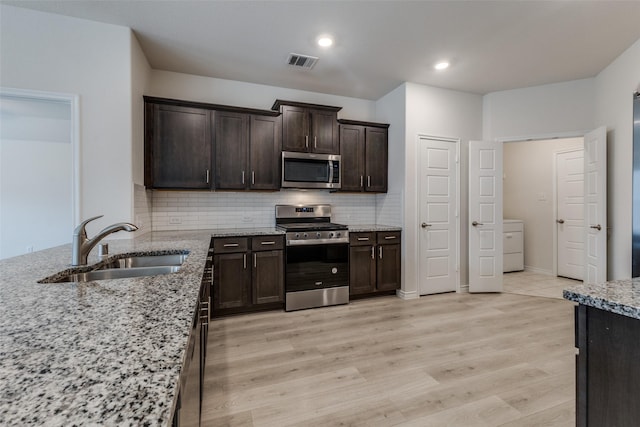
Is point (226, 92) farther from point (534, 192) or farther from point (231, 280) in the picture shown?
point (534, 192)

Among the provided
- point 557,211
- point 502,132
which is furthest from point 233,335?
Result: point 557,211

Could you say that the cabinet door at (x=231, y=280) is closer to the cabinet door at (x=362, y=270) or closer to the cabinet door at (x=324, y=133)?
the cabinet door at (x=362, y=270)

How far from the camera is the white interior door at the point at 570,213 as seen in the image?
4.59m

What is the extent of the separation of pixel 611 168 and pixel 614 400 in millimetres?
3495

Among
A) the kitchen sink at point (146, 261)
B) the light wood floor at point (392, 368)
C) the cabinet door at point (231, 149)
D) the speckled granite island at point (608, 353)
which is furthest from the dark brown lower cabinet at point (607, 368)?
the cabinet door at point (231, 149)

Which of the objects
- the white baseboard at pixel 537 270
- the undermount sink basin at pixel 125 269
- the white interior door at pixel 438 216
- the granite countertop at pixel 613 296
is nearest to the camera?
the granite countertop at pixel 613 296

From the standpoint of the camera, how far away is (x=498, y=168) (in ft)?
13.3

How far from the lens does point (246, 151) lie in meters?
3.42

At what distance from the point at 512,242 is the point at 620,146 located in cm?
241

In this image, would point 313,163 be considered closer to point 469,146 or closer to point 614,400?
point 469,146

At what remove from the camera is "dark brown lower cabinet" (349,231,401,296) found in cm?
364

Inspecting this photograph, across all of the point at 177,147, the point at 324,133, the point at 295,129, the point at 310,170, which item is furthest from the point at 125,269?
the point at 324,133

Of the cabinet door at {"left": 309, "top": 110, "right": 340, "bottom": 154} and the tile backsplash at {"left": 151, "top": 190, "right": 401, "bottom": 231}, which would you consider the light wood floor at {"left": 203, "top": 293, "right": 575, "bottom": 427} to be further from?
the cabinet door at {"left": 309, "top": 110, "right": 340, "bottom": 154}

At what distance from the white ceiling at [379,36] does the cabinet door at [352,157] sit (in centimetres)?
63
